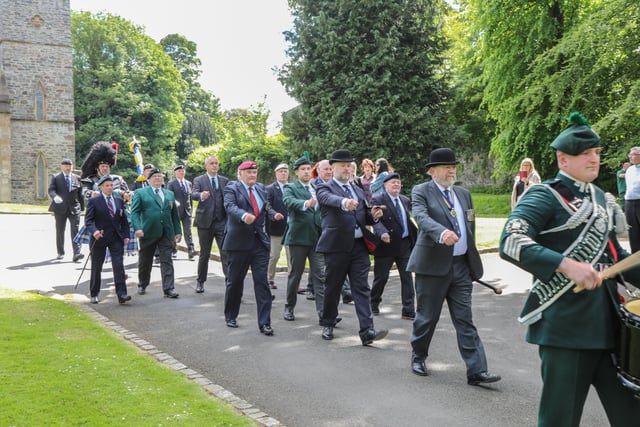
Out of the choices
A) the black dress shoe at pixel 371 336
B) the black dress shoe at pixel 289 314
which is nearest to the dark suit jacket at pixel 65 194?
the black dress shoe at pixel 289 314

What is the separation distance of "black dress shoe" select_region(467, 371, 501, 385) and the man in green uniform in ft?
7.65

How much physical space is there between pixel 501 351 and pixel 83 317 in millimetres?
5422

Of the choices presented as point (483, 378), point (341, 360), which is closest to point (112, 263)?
point (341, 360)

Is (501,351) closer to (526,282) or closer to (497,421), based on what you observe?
(497,421)

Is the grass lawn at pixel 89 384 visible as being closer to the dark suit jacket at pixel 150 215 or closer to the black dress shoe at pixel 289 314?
the black dress shoe at pixel 289 314

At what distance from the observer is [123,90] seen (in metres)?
50.8

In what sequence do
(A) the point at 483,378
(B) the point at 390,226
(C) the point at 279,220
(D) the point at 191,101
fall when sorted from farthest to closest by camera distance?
(D) the point at 191,101
(C) the point at 279,220
(B) the point at 390,226
(A) the point at 483,378

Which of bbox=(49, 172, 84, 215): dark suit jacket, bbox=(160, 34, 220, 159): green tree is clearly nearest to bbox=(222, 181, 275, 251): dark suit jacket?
bbox=(49, 172, 84, 215): dark suit jacket

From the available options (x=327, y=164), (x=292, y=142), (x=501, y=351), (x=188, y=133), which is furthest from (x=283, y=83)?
(x=188, y=133)

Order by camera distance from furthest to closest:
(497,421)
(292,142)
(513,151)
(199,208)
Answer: (292,142) < (513,151) < (199,208) < (497,421)

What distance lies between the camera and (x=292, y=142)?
31.3m

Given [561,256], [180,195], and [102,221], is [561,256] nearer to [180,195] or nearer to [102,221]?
[102,221]

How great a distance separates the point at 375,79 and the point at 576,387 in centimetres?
2623

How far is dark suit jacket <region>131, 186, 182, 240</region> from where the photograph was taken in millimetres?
10672
